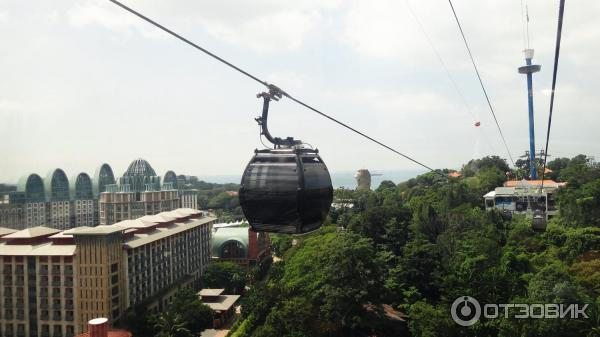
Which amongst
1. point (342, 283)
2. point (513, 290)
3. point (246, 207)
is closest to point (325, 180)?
point (246, 207)

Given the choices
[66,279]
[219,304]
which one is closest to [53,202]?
[66,279]

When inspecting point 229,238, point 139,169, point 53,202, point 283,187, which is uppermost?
point 139,169

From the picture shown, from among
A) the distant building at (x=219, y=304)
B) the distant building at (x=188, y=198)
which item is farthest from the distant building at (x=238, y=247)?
the distant building at (x=188, y=198)

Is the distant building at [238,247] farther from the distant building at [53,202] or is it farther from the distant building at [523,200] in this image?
the distant building at [53,202]

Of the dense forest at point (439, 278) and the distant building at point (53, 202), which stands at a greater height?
the distant building at point (53, 202)

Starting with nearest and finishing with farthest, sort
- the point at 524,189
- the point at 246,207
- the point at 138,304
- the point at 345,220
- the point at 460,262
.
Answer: the point at 246,207, the point at 460,262, the point at 138,304, the point at 524,189, the point at 345,220

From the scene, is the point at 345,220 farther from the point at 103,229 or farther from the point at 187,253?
the point at 103,229

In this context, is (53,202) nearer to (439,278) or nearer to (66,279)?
(66,279)
